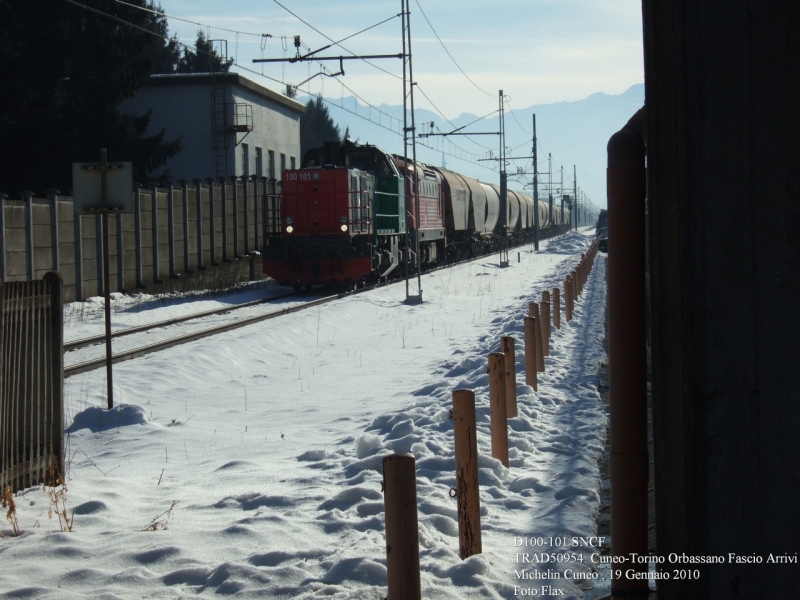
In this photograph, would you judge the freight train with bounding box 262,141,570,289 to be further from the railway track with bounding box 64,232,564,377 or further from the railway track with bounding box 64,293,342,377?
the railway track with bounding box 64,293,342,377

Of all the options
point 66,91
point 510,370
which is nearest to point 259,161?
point 66,91

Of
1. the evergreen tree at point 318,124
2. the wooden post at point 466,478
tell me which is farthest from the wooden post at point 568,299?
the evergreen tree at point 318,124

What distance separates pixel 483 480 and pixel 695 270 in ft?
12.7

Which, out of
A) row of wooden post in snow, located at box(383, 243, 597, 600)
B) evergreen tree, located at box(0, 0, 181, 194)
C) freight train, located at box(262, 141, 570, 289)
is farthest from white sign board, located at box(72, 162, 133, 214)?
evergreen tree, located at box(0, 0, 181, 194)

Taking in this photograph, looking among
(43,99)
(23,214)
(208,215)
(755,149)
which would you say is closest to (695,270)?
(755,149)

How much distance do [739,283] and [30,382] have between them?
522 cm

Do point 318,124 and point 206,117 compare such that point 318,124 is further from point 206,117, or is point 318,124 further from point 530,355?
point 530,355

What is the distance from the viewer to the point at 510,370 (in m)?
8.26

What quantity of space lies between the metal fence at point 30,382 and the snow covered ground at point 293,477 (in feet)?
0.83

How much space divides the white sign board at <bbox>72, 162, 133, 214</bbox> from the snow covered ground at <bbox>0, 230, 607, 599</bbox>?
7.28 ft

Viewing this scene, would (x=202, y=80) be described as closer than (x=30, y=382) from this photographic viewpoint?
No

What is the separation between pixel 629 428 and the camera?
328cm

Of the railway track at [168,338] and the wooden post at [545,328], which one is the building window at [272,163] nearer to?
the railway track at [168,338]

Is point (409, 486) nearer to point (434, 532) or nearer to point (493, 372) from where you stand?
Result: point (434, 532)
